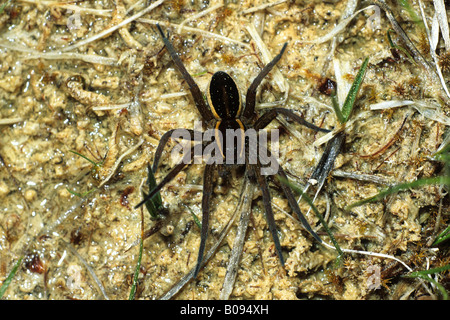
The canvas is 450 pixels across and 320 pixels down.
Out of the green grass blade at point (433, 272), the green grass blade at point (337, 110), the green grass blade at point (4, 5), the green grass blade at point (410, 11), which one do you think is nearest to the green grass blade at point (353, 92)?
the green grass blade at point (337, 110)

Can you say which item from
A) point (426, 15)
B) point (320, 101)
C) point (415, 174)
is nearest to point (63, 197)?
point (320, 101)

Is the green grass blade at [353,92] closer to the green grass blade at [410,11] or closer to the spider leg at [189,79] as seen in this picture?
the green grass blade at [410,11]

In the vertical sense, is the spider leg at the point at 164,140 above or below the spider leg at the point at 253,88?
below

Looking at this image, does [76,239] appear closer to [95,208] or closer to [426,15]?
[95,208]

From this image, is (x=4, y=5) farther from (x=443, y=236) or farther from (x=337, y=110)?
(x=443, y=236)

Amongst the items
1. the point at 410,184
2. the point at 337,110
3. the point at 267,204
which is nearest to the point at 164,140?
the point at 267,204
